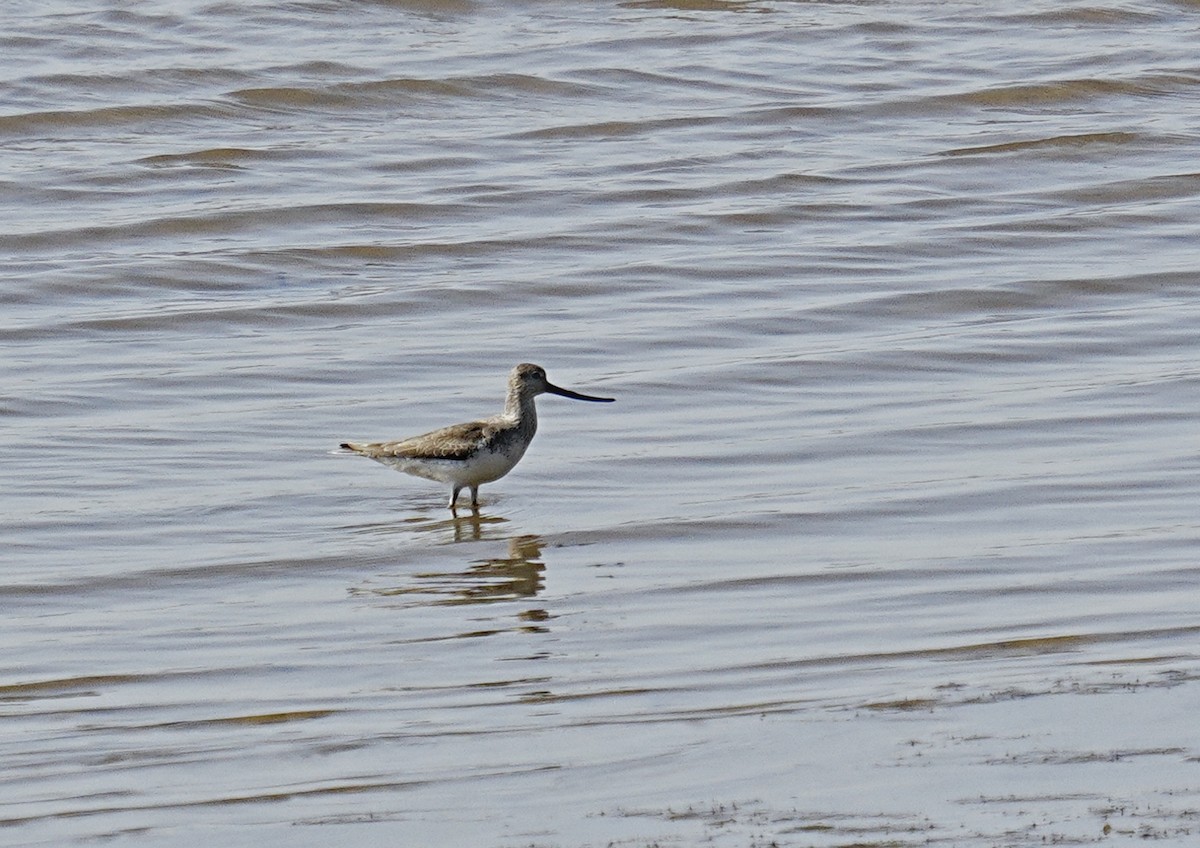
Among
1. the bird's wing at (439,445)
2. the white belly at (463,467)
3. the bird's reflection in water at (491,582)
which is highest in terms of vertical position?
the bird's wing at (439,445)

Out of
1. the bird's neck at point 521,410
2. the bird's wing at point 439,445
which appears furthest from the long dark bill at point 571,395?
the bird's wing at point 439,445

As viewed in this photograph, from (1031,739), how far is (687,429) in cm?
440

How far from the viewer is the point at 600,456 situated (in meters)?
8.95

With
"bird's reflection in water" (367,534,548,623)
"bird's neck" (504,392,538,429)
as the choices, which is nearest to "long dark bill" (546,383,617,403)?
"bird's neck" (504,392,538,429)

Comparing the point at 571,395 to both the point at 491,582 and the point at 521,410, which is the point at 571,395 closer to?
the point at 521,410

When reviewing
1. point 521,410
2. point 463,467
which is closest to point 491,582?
point 463,467

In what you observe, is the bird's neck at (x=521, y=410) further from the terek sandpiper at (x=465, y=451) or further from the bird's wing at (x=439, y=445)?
the bird's wing at (x=439, y=445)

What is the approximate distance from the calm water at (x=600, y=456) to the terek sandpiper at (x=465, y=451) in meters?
0.20

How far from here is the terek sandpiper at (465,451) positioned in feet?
27.3

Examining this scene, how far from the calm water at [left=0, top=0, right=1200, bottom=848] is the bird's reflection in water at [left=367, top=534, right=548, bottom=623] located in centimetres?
3

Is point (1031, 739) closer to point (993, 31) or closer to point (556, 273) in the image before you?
point (556, 273)

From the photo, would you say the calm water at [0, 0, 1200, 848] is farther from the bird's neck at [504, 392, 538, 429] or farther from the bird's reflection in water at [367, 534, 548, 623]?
the bird's neck at [504, 392, 538, 429]

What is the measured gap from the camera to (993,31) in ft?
74.8

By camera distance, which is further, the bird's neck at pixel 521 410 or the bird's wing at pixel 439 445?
the bird's neck at pixel 521 410
